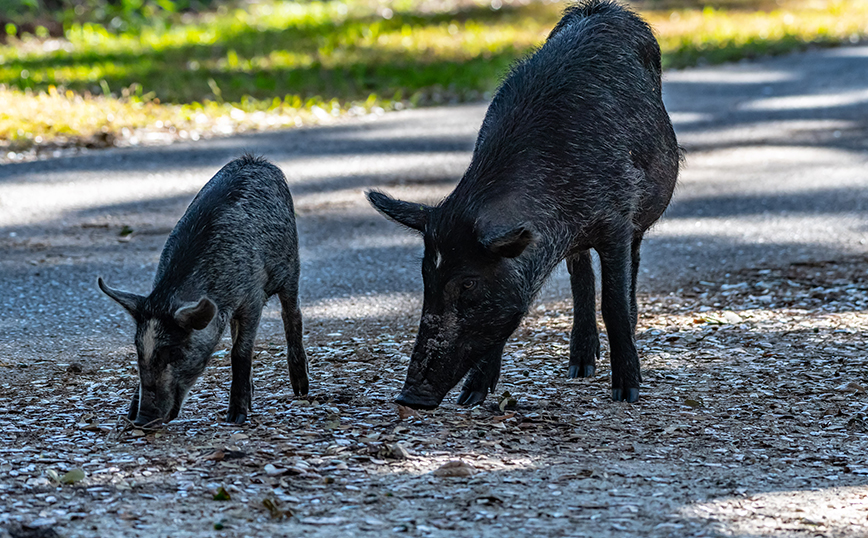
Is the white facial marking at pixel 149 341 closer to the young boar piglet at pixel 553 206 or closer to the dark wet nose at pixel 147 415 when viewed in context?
the dark wet nose at pixel 147 415

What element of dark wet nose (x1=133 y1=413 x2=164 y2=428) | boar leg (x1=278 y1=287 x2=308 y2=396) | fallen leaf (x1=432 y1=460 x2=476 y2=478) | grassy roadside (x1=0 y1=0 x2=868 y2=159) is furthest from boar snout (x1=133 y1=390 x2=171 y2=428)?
grassy roadside (x1=0 y1=0 x2=868 y2=159)

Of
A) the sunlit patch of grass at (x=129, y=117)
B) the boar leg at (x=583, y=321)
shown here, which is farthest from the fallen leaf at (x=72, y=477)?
the sunlit patch of grass at (x=129, y=117)

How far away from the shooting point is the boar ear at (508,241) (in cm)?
496

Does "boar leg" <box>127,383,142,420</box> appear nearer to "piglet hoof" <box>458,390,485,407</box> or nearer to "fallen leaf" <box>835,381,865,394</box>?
"piglet hoof" <box>458,390,485,407</box>

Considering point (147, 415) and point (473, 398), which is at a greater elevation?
point (147, 415)

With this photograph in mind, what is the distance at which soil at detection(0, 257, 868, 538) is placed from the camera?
4.16 m

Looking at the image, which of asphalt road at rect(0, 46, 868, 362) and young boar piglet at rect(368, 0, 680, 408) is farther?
asphalt road at rect(0, 46, 868, 362)

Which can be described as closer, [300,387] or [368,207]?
[300,387]

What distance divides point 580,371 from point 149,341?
2587mm

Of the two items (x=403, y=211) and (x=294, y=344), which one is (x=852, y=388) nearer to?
(x=403, y=211)

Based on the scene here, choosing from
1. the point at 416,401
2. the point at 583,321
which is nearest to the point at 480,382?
the point at 416,401

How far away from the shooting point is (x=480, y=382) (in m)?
5.70

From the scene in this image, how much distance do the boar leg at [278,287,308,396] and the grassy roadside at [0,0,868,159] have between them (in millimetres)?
7043

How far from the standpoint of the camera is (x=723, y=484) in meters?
4.55
